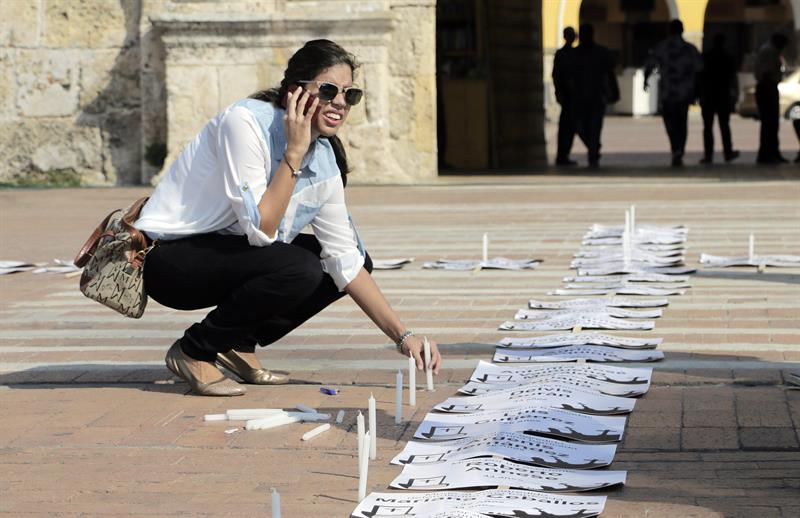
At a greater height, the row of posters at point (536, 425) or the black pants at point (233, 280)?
the black pants at point (233, 280)

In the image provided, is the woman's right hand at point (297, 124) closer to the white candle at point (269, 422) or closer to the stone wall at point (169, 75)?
the white candle at point (269, 422)

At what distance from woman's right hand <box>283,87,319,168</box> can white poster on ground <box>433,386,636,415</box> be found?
3.30 ft

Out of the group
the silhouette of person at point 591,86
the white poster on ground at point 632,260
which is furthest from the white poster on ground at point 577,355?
the silhouette of person at point 591,86

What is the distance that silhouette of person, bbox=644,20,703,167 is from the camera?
19.4 metres

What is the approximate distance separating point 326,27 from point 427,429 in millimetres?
11543

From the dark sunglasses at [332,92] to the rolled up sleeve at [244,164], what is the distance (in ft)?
0.91

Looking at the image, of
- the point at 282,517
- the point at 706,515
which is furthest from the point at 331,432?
the point at 706,515

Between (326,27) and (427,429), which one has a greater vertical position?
(326,27)

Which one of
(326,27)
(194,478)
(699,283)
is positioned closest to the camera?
(194,478)

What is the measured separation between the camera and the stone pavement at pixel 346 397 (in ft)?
15.1

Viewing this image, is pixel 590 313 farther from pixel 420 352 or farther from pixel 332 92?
pixel 332 92

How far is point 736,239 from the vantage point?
36.6 ft

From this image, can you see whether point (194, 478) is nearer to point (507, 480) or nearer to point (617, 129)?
point (507, 480)

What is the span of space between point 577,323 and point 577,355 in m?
0.85
